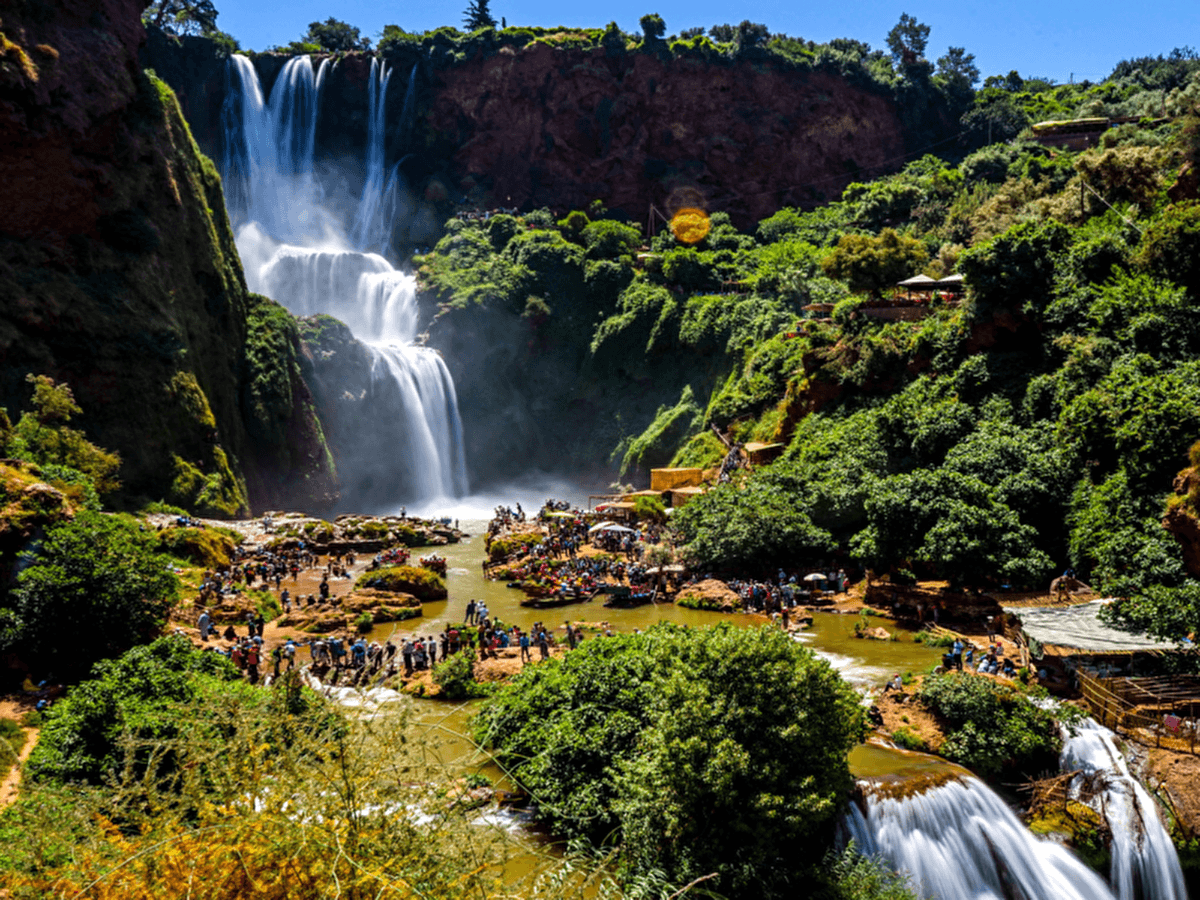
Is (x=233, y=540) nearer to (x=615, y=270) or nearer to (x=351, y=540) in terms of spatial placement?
(x=351, y=540)

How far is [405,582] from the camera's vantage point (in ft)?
91.1

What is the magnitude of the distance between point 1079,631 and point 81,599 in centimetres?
2201

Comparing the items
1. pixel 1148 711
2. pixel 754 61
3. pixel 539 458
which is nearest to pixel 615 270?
pixel 539 458

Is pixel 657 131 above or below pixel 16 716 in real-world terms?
above

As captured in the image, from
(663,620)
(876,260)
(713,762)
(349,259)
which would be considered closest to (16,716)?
(713,762)

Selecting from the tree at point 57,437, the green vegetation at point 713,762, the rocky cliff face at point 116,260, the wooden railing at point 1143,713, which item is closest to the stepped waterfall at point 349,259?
the rocky cliff face at point 116,260

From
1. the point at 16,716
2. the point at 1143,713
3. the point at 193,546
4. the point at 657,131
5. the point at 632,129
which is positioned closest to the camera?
the point at 16,716

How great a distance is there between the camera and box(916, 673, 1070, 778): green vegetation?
46.6 feet

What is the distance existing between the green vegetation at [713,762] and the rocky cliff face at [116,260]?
95.8ft

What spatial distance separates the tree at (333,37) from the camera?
80.2 meters

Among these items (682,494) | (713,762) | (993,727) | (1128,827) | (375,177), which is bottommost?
(1128,827)

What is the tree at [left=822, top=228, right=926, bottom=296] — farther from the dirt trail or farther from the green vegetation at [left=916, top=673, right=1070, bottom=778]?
the dirt trail

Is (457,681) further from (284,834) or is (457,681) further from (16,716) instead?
(284,834)

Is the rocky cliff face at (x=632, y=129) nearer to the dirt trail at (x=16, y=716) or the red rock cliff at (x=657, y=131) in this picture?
the red rock cliff at (x=657, y=131)
